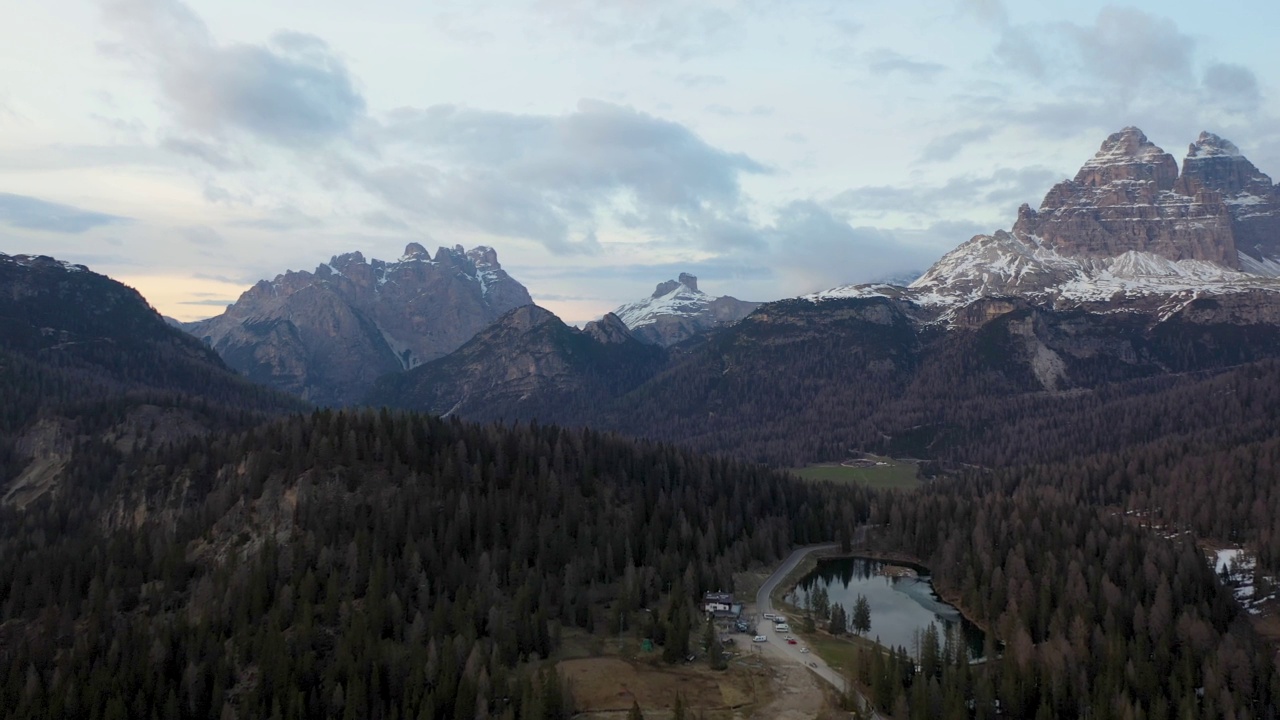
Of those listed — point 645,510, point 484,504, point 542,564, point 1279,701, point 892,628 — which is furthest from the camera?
point 645,510

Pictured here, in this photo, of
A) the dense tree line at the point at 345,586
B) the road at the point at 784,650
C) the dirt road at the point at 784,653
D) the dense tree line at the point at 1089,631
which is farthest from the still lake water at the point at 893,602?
the dense tree line at the point at 345,586

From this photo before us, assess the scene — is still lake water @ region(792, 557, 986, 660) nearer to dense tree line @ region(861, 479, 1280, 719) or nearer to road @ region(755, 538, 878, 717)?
dense tree line @ region(861, 479, 1280, 719)

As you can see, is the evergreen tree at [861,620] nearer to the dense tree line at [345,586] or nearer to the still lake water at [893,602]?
the still lake water at [893,602]

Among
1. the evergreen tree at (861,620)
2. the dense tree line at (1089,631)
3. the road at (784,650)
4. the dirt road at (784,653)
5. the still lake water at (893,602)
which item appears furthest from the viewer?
the still lake water at (893,602)

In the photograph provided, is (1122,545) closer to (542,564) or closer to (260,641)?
(542,564)

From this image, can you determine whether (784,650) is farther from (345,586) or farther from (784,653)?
(345,586)

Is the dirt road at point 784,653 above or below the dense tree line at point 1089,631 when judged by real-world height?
below

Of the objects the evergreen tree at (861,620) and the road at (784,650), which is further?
the evergreen tree at (861,620)

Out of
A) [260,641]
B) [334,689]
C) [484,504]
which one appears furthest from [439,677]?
[484,504]
